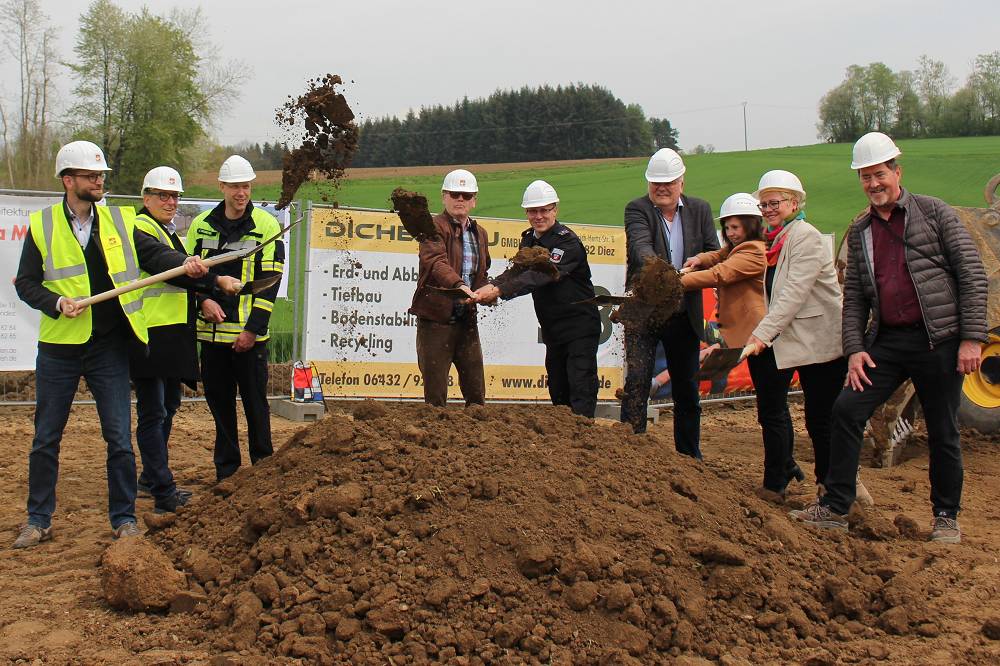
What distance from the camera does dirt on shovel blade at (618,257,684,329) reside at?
5.89m

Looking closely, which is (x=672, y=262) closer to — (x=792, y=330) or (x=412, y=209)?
(x=792, y=330)

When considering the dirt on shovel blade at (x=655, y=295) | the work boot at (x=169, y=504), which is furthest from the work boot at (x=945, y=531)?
the work boot at (x=169, y=504)

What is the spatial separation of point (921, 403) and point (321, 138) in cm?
405

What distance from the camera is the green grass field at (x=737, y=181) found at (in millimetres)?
35656

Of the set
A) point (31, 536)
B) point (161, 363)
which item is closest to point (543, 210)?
point (161, 363)

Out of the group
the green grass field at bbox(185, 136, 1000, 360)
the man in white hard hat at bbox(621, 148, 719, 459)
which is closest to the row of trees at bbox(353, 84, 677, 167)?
the green grass field at bbox(185, 136, 1000, 360)

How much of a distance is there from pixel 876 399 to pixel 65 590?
429cm

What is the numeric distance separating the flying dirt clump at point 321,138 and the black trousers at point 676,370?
2.32m

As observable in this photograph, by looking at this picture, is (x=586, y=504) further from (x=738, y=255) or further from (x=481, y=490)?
(x=738, y=255)

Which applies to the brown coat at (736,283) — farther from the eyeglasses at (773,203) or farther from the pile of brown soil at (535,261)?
the pile of brown soil at (535,261)

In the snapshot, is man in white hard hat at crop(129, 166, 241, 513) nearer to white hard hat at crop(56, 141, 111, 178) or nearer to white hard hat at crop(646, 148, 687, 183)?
white hard hat at crop(56, 141, 111, 178)

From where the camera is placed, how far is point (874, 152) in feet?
16.1

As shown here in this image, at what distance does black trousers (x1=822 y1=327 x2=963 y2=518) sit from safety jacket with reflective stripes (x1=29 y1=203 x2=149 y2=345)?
4.01 m

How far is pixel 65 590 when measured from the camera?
4281mm
